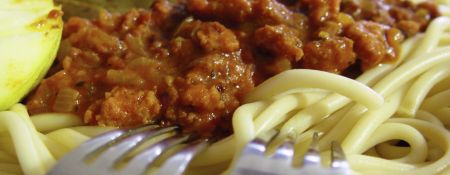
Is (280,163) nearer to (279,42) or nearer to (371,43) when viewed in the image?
(279,42)

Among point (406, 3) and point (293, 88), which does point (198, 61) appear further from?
point (406, 3)

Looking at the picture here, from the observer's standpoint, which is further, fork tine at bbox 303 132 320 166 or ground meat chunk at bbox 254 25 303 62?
ground meat chunk at bbox 254 25 303 62

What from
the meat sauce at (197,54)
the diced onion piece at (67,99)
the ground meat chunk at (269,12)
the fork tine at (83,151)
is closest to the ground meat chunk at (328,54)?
the meat sauce at (197,54)

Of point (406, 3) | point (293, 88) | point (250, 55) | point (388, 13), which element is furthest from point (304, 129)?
point (406, 3)

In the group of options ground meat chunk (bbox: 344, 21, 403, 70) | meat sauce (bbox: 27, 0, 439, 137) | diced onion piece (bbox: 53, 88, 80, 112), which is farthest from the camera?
ground meat chunk (bbox: 344, 21, 403, 70)

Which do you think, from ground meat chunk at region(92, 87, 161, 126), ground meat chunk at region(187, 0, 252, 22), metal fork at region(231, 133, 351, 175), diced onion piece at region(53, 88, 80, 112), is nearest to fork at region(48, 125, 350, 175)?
metal fork at region(231, 133, 351, 175)

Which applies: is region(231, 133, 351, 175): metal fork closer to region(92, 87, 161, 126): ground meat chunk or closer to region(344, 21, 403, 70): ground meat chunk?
region(92, 87, 161, 126): ground meat chunk
